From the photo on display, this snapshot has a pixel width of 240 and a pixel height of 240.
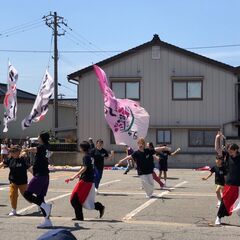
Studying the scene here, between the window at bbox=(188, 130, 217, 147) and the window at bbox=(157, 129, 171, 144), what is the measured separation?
1.32 m

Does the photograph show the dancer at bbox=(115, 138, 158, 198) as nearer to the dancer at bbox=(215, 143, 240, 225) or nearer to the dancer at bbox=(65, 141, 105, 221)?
the dancer at bbox=(65, 141, 105, 221)

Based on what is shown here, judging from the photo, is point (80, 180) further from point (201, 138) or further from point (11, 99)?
point (201, 138)

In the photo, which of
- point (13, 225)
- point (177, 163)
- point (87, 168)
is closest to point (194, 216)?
point (87, 168)

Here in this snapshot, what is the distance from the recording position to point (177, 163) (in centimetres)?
3244

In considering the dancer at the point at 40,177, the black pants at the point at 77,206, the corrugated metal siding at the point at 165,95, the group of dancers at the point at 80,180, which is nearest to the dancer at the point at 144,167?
the group of dancers at the point at 80,180

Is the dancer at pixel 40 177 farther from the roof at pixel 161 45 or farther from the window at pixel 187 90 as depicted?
the roof at pixel 161 45

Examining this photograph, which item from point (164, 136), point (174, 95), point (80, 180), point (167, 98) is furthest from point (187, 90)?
point (80, 180)

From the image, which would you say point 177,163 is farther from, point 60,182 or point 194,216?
point 194,216

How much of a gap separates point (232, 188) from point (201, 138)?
2324cm

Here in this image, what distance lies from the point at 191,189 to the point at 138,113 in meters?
3.04

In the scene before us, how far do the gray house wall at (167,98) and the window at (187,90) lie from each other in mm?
253

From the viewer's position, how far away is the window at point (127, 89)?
33438 millimetres

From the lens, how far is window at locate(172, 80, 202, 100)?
3300 centimetres

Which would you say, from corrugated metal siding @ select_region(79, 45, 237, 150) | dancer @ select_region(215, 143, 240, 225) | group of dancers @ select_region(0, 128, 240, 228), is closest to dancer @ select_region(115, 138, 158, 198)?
group of dancers @ select_region(0, 128, 240, 228)
